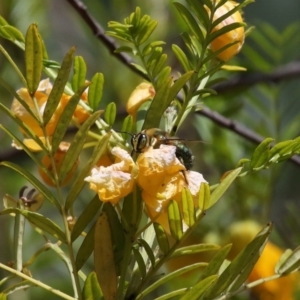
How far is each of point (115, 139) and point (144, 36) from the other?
80mm

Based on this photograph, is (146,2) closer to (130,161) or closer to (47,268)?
(47,268)

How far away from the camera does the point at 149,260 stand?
478 mm

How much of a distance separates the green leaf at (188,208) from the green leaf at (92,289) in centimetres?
7

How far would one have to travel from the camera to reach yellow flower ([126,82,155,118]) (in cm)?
53

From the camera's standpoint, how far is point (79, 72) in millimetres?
498

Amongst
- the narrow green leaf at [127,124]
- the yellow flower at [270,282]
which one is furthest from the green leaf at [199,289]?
the yellow flower at [270,282]

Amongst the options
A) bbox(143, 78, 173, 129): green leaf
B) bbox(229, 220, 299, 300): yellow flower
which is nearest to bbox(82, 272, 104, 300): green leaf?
bbox(143, 78, 173, 129): green leaf

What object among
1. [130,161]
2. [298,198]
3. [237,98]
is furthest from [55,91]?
[298,198]

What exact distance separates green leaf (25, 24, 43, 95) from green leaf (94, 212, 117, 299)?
0.09 meters

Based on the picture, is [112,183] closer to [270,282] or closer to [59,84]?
[59,84]

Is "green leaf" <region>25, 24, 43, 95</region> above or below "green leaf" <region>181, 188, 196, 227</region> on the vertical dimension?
above

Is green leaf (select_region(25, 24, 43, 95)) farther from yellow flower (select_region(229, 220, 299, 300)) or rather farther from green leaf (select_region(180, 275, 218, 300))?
yellow flower (select_region(229, 220, 299, 300))

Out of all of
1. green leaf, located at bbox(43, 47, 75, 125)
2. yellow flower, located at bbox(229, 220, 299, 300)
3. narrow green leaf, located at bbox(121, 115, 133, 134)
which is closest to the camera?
green leaf, located at bbox(43, 47, 75, 125)

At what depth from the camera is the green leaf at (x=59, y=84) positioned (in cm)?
40
